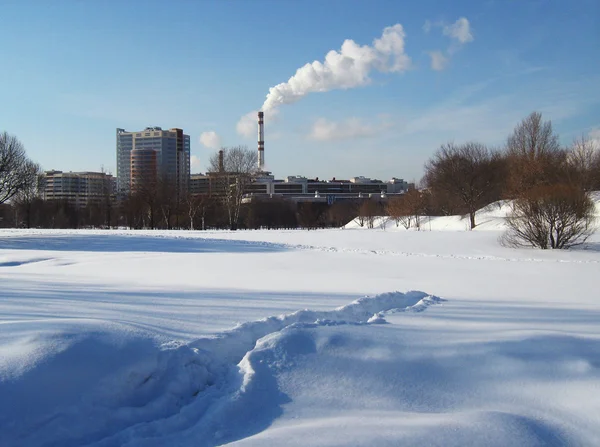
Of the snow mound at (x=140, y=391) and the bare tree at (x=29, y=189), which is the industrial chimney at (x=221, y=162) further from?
the snow mound at (x=140, y=391)

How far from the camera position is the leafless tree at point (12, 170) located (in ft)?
124

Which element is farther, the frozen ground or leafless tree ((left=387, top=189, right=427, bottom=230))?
leafless tree ((left=387, top=189, right=427, bottom=230))

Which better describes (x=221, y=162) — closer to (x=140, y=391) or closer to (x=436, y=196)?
(x=436, y=196)

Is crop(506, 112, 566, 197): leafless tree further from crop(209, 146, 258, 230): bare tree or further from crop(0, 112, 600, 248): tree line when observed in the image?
crop(209, 146, 258, 230): bare tree

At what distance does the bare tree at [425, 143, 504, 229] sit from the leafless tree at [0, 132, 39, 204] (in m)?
38.4

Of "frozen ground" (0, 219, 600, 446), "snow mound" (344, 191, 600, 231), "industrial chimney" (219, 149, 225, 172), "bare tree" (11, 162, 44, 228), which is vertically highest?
"industrial chimney" (219, 149, 225, 172)

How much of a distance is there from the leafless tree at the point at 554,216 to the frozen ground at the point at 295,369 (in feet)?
45.9

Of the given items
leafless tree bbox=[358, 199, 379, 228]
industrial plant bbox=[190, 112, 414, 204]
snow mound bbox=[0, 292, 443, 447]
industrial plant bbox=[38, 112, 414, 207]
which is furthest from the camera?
industrial plant bbox=[190, 112, 414, 204]

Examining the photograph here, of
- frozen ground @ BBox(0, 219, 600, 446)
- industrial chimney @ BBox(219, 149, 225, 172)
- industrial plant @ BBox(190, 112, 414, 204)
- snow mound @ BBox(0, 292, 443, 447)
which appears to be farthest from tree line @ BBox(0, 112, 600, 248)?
industrial plant @ BBox(190, 112, 414, 204)

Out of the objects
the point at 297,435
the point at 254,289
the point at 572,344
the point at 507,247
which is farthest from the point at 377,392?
the point at 507,247

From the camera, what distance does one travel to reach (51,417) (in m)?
3.64

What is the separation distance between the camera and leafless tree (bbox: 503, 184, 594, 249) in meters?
21.6

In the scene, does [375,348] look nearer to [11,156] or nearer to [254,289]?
[254,289]

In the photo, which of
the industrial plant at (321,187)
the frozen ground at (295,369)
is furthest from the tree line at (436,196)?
the industrial plant at (321,187)
